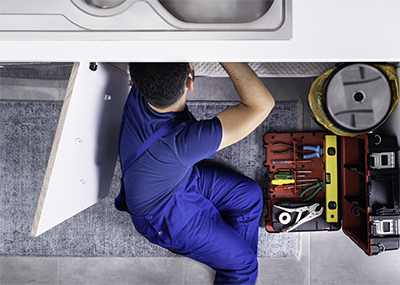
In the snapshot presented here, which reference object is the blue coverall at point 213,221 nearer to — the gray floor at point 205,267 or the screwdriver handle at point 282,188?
the screwdriver handle at point 282,188

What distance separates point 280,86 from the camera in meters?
1.37

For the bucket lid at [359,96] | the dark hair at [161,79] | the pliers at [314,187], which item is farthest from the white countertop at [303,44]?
the pliers at [314,187]

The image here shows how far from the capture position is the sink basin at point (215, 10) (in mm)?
495

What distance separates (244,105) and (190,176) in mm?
467

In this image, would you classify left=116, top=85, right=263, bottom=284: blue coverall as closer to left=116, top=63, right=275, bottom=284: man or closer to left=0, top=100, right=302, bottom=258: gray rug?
left=116, top=63, right=275, bottom=284: man

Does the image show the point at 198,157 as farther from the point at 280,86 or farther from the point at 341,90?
the point at 280,86

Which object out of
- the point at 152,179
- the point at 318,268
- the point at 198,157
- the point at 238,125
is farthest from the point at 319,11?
the point at 318,268

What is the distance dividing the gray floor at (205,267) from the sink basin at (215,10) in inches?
34.8

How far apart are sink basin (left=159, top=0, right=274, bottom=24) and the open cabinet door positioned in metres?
0.39

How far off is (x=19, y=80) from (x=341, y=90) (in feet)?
4.91

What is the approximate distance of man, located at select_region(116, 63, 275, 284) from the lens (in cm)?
82

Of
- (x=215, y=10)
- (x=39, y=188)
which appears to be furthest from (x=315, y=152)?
(x=39, y=188)

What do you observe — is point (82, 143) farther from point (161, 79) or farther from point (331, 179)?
point (331, 179)

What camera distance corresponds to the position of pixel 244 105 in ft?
2.85
